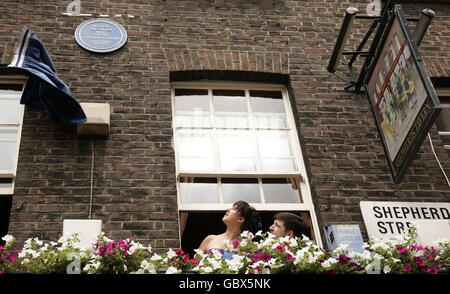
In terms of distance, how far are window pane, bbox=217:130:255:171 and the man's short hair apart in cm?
75

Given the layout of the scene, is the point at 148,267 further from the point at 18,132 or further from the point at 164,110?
the point at 18,132

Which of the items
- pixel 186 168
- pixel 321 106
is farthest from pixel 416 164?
pixel 186 168

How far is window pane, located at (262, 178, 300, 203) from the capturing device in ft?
19.9

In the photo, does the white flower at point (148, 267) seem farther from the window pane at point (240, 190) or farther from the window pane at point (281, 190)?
the window pane at point (281, 190)

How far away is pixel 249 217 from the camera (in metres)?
5.64

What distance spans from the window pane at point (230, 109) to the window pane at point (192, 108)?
0.40 feet

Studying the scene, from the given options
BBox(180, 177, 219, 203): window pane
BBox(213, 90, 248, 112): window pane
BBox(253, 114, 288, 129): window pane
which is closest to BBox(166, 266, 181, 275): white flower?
BBox(180, 177, 219, 203): window pane

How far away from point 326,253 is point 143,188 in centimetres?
214

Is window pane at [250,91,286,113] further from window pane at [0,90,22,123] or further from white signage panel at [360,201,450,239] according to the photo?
window pane at [0,90,22,123]

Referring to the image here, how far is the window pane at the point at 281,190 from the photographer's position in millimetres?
6055

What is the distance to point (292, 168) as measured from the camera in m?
6.37

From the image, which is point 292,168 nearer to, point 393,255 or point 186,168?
point 186,168

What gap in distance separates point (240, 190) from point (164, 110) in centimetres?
131
